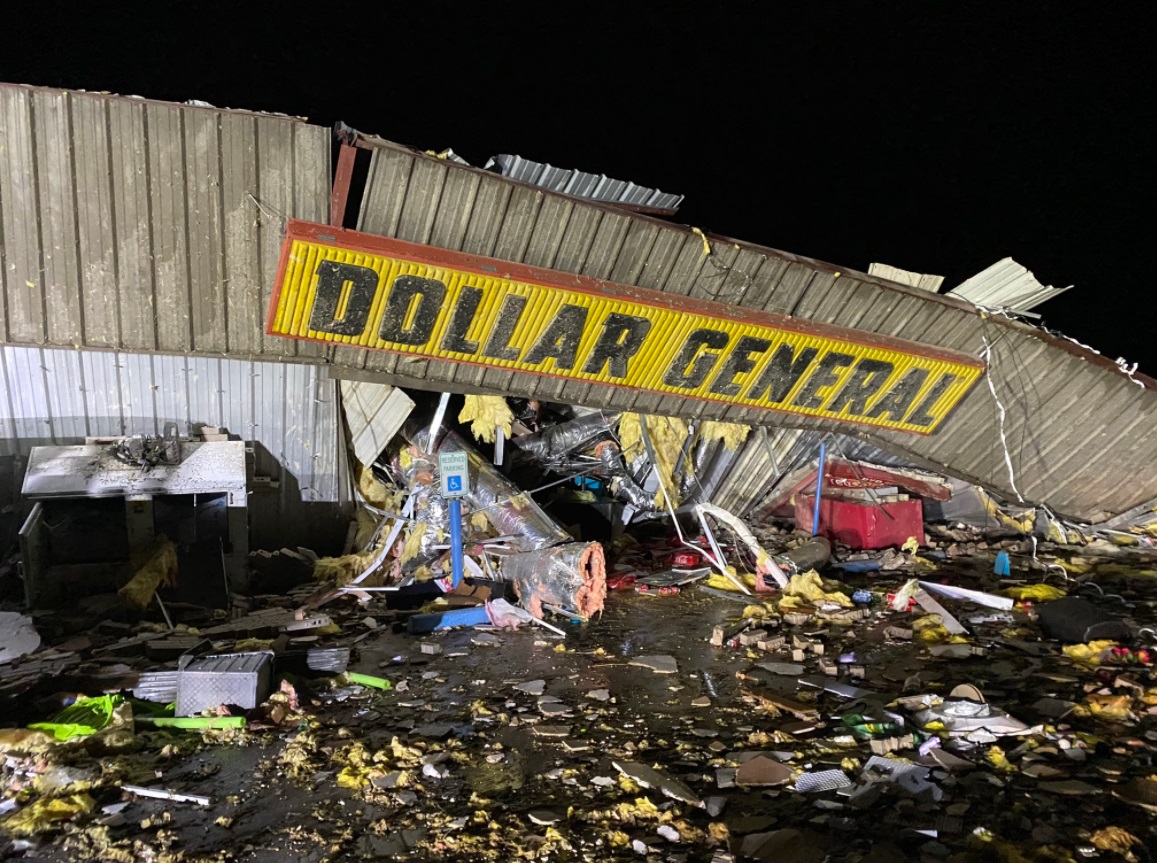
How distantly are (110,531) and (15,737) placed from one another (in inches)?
138

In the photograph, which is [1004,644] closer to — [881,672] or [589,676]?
[881,672]

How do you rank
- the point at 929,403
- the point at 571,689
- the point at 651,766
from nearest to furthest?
the point at 651,766
the point at 571,689
the point at 929,403

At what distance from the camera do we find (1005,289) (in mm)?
8523

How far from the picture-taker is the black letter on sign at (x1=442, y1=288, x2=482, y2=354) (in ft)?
23.0

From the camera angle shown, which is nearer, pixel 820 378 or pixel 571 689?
pixel 571 689

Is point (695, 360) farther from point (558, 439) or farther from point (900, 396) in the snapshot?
point (558, 439)

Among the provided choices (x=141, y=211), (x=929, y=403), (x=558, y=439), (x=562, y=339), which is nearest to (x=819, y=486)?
(x=929, y=403)

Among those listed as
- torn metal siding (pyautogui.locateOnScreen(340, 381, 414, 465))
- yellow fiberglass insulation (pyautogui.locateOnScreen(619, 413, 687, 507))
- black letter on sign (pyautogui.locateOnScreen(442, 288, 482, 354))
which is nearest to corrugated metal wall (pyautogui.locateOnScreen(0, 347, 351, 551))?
torn metal siding (pyautogui.locateOnScreen(340, 381, 414, 465))

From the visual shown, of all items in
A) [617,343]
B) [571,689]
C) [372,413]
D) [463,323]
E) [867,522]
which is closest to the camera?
[571,689]

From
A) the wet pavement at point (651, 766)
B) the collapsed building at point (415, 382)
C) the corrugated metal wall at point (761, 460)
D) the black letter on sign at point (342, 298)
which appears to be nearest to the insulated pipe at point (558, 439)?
the collapsed building at point (415, 382)

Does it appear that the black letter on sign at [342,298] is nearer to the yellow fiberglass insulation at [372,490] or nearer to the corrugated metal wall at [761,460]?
the yellow fiberglass insulation at [372,490]

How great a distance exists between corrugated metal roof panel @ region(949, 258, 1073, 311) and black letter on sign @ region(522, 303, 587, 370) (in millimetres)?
4649

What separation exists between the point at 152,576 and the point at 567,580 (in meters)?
3.91

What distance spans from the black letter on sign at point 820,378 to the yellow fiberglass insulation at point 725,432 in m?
1.02
